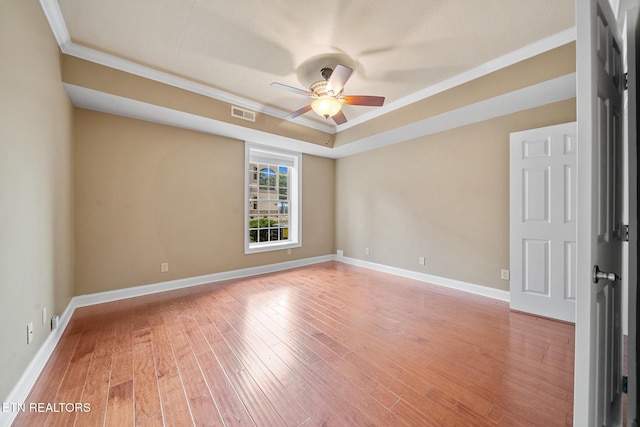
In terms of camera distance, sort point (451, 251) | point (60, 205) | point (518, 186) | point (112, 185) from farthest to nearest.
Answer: point (451, 251), point (112, 185), point (518, 186), point (60, 205)

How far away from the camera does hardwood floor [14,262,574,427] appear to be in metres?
1.41

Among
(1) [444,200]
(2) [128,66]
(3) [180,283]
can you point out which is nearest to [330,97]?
(2) [128,66]

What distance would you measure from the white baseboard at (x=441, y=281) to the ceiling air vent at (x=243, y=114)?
3384mm

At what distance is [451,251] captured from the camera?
370 centimetres

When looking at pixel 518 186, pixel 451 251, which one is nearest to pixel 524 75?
pixel 518 186

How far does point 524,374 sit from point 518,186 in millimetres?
2000

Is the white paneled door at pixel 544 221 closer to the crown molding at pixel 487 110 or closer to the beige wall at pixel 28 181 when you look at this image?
the crown molding at pixel 487 110

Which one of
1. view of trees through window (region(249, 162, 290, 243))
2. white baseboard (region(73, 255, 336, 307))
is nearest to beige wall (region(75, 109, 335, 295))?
white baseboard (region(73, 255, 336, 307))

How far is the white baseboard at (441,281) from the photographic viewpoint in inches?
127

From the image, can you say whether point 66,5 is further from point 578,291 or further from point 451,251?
point 451,251

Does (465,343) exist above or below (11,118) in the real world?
below

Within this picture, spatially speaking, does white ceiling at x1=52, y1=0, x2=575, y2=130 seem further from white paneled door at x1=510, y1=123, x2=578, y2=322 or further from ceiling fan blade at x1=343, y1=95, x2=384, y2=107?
white paneled door at x1=510, y1=123, x2=578, y2=322

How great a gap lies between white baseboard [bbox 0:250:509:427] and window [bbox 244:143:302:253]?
413mm

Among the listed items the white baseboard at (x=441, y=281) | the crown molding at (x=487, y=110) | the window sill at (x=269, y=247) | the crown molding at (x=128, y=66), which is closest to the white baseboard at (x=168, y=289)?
the white baseboard at (x=441, y=281)
